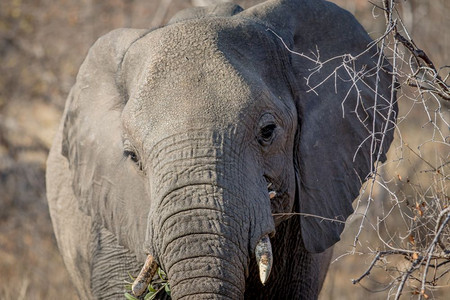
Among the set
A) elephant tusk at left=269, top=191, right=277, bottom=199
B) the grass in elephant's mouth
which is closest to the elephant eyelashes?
the grass in elephant's mouth

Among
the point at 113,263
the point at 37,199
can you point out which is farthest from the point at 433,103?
the point at 113,263

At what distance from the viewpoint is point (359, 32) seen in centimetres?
462

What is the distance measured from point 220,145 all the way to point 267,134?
0.37 meters

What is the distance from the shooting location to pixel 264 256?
3.58m

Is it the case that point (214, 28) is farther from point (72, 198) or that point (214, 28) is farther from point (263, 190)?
point (72, 198)

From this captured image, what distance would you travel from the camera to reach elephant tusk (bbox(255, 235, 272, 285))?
3.52 m

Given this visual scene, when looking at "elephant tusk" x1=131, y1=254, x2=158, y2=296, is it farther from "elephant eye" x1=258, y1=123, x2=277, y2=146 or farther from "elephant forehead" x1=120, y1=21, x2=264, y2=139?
"elephant eye" x1=258, y1=123, x2=277, y2=146

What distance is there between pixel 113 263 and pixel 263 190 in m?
1.29

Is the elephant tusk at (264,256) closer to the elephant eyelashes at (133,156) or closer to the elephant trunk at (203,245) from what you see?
the elephant trunk at (203,245)

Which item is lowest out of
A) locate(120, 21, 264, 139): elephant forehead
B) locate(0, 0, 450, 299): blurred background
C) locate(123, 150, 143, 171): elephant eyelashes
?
locate(123, 150, 143, 171): elephant eyelashes

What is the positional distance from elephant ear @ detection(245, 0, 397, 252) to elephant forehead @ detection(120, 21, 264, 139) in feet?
1.19

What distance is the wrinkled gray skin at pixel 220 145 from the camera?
3.54 metres

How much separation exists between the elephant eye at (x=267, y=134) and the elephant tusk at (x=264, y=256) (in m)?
0.46

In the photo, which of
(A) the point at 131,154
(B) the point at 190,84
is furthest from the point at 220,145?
(A) the point at 131,154
